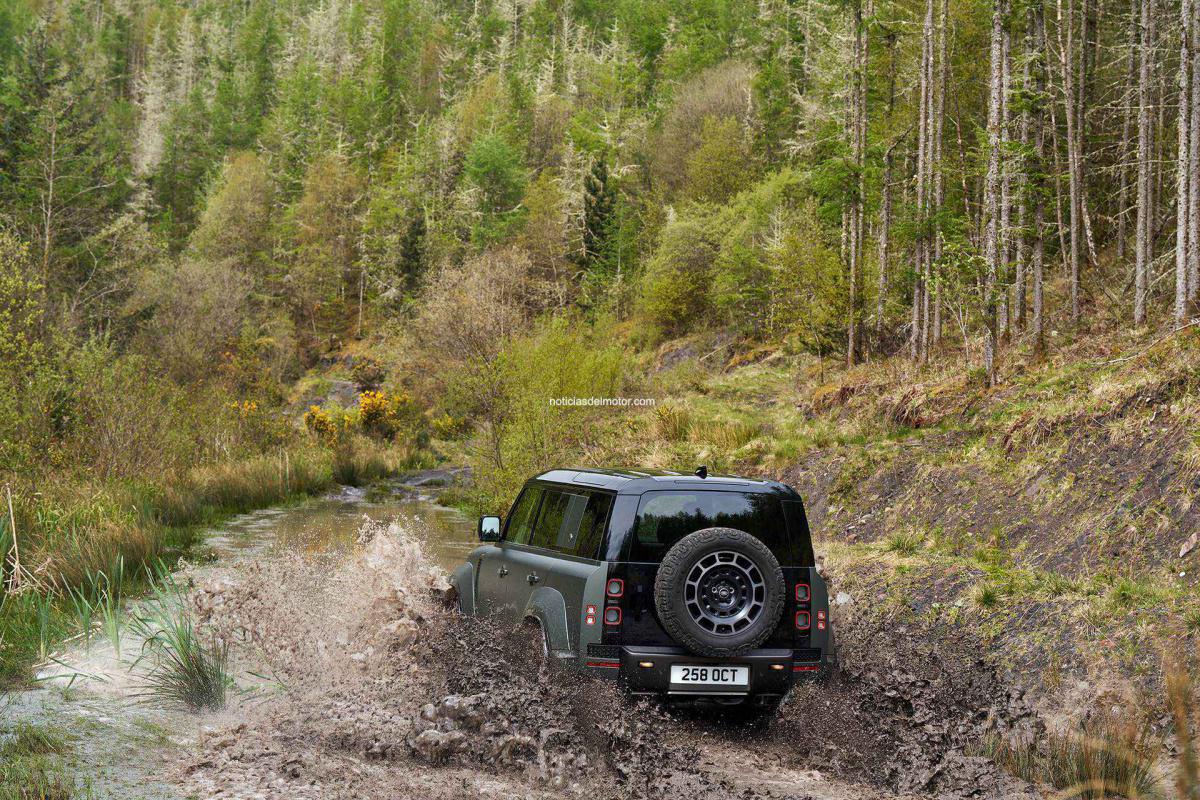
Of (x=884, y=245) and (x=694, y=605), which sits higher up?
(x=884, y=245)

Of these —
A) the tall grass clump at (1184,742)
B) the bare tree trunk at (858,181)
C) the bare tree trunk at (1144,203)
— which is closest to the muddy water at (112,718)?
the tall grass clump at (1184,742)

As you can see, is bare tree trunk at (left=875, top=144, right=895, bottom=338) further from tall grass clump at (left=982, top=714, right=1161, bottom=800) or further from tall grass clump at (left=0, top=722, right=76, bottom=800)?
tall grass clump at (left=0, top=722, right=76, bottom=800)

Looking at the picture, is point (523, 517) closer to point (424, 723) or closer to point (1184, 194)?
point (424, 723)

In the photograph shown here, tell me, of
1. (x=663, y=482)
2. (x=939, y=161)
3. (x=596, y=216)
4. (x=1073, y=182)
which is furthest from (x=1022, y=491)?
(x=596, y=216)

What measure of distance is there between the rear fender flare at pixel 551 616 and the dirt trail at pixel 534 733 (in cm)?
21

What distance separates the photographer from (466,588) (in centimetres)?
964

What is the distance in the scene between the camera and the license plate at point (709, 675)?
7105 mm

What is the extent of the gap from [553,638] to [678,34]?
281 ft

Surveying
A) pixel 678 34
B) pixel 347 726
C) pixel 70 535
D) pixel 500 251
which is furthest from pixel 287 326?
pixel 347 726

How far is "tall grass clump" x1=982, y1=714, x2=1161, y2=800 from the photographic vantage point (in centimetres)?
575

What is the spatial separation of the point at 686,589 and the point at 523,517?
2.31 m

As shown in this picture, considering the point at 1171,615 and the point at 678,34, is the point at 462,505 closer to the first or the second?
the point at 1171,615

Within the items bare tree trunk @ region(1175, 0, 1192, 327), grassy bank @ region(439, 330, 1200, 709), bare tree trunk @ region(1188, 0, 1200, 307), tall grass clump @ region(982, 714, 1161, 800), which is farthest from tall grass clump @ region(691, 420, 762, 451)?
tall grass clump @ region(982, 714, 1161, 800)

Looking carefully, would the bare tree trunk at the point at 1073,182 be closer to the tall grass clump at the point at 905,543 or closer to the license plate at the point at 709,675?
the tall grass clump at the point at 905,543
